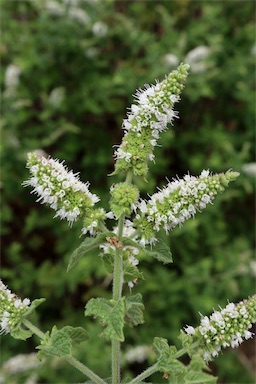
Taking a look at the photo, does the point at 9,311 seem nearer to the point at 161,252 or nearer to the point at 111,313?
the point at 111,313

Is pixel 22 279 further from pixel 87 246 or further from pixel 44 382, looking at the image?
pixel 87 246

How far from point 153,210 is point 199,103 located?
3785 mm

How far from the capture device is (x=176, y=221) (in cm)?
169

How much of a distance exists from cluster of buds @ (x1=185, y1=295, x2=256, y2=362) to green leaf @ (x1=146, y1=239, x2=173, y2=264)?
0.25 metres

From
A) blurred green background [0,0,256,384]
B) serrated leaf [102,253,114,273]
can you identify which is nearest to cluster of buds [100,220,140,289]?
serrated leaf [102,253,114,273]

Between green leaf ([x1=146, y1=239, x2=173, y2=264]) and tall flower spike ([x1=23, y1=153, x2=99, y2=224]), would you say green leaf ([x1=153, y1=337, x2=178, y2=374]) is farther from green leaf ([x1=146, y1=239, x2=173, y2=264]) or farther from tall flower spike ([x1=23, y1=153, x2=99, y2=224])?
tall flower spike ([x1=23, y1=153, x2=99, y2=224])

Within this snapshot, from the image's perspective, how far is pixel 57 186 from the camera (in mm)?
1675

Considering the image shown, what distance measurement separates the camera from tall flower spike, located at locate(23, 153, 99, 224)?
5.46 ft

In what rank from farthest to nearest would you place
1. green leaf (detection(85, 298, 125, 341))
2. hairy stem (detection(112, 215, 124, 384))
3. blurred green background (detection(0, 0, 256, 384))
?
blurred green background (detection(0, 0, 256, 384)) < hairy stem (detection(112, 215, 124, 384)) < green leaf (detection(85, 298, 125, 341))

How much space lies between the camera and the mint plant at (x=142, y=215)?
1622 mm

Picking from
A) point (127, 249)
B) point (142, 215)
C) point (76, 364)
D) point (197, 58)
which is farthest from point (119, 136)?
point (76, 364)

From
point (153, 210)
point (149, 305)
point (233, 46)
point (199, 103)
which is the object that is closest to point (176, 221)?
point (153, 210)

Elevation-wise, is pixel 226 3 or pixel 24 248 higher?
pixel 226 3

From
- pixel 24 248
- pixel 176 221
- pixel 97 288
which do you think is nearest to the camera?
pixel 176 221
